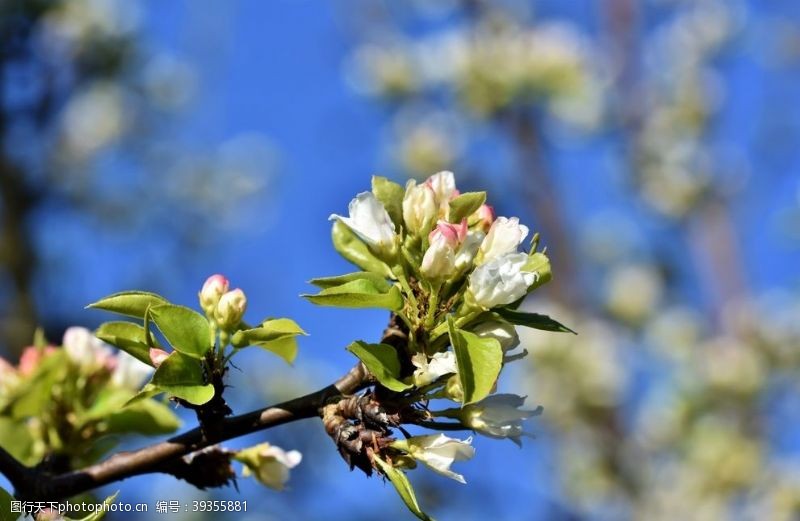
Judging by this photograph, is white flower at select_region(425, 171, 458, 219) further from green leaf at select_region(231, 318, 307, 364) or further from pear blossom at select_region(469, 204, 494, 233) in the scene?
green leaf at select_region(231, 318, 307, 364)

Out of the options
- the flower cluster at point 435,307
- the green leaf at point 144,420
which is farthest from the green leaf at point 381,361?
the green leaf at point 144,420

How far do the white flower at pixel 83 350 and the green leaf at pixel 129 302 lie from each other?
0.32 meters

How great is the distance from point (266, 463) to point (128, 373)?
1.10ft

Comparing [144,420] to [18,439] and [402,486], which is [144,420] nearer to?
[18,439]

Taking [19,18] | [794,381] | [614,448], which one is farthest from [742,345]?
[19,18]

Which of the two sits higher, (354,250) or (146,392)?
(354,250)

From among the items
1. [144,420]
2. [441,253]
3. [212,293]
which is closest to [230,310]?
[212,293]

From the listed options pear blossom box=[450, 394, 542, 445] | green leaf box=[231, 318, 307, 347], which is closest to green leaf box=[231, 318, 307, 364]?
green leaf box=[231, 318, 307, 347]

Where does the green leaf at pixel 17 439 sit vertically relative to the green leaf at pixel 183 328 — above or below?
below

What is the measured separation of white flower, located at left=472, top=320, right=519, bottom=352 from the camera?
109 cm

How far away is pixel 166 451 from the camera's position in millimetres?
1108

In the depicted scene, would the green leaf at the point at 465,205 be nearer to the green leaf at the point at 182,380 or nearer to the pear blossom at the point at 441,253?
the pear blossom at the point at 441,253

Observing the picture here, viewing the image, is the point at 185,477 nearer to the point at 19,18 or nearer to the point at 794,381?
the point at 794,381

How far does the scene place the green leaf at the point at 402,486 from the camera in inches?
38.7
